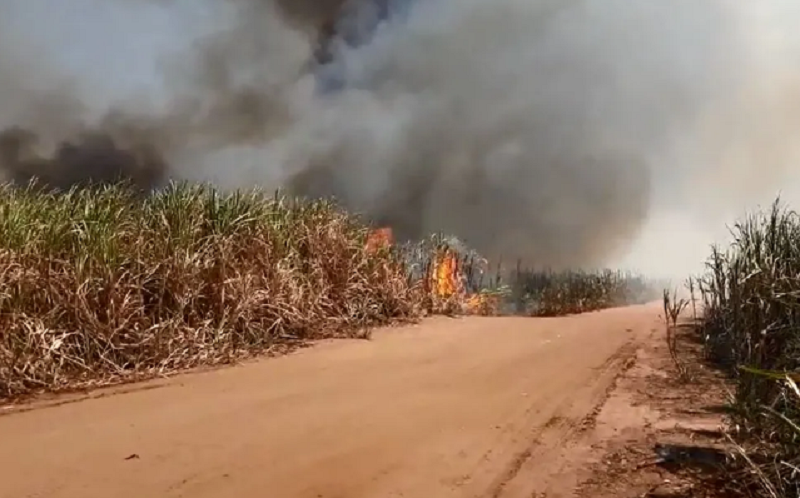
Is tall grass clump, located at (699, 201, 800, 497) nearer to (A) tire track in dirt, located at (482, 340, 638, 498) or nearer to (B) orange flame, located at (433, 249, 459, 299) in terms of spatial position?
(A) tire track in dirt, located at (482, 340, 638, 498)

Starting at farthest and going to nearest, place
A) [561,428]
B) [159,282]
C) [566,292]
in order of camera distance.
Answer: [566,292] → [159,282] → [561,428]

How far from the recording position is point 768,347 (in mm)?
4781

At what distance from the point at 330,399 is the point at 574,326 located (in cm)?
573

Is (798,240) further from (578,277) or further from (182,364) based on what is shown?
(578,277)

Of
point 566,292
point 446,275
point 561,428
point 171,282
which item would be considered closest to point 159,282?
point 171,282

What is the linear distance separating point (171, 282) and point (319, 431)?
2808 millimetres

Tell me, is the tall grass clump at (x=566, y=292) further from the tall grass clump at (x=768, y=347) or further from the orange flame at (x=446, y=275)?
the tall grass clump at (x=768, y=347)

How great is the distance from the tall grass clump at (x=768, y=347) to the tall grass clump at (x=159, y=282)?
399 cm

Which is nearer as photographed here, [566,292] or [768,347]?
[768,347]

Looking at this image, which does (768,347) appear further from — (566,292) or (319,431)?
(566,292)

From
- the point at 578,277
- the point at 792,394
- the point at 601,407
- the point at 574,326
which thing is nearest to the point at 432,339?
the point at 574,326

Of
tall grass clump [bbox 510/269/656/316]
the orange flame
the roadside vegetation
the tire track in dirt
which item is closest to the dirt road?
the tire track in dirt

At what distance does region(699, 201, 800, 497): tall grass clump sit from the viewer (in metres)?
3.23

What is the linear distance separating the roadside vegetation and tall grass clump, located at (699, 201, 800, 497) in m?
3.98
